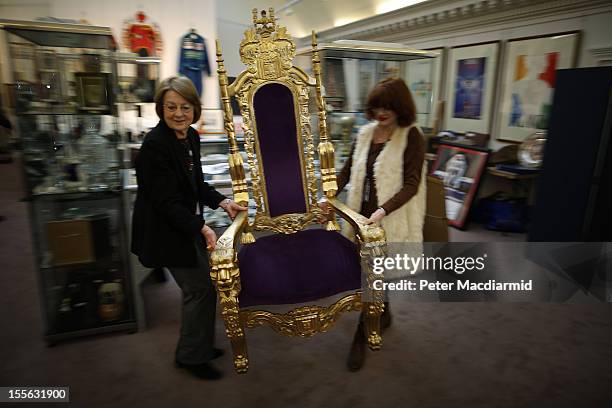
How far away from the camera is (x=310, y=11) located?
7.54 meters

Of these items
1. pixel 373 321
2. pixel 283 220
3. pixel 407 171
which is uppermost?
pixel 407 171

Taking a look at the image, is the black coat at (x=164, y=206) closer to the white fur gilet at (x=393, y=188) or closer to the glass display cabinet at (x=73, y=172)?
the glass display cabinet at (x=73, y=172)

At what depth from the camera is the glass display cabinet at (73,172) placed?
6.60ft

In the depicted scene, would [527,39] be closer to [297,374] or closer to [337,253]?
[337,253]

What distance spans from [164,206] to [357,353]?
4.21ft

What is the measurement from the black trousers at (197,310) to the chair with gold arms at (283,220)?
0.19 metres

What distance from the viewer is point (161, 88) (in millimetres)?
1649

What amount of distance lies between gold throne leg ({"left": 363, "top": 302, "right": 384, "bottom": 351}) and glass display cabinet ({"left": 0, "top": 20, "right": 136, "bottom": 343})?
1482mm

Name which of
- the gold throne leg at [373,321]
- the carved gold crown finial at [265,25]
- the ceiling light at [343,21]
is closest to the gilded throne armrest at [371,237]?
the gold throne leg at [373,321]

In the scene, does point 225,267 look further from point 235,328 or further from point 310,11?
point 310,11

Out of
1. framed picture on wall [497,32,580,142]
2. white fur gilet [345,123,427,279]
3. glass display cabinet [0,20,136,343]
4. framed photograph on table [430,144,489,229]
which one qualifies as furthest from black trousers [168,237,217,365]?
framed picture on wall [497,32,580,142]

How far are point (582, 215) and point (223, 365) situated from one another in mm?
2812

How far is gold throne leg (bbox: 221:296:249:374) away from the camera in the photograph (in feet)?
5.28

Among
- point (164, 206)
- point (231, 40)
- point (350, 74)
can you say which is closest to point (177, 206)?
point (164, 206)
